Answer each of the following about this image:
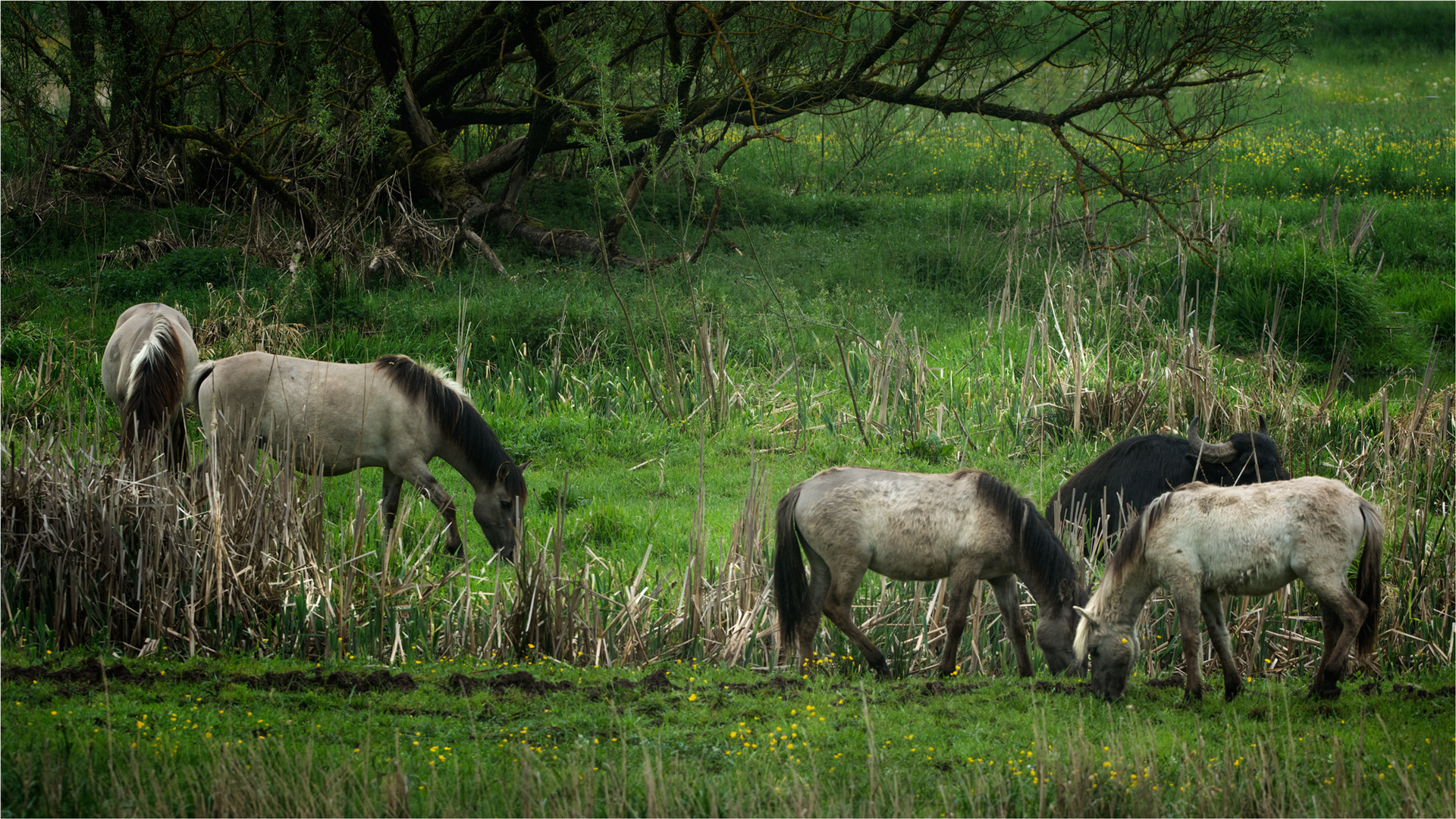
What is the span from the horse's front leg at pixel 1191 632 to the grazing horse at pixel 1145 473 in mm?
2135

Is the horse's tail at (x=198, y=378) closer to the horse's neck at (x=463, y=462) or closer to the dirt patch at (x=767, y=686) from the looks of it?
the horse's neck at (x=463, y=462)

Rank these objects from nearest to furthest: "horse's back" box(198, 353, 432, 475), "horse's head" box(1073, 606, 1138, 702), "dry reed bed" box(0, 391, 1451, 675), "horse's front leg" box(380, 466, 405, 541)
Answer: "horse's head" box(1073, 606, 1138, 702) < "dry reed bed" box(0, 391, 1451, 675) < "horse's back" box(198, 353, 432, 475) < "horse's front leg" box(380, 466, 405, 541)

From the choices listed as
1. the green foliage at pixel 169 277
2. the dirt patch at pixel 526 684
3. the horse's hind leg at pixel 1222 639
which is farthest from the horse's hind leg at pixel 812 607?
the green foliage at pixel 169 277

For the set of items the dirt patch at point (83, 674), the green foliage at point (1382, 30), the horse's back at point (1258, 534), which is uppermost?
the green foliage at point (1382, 30)

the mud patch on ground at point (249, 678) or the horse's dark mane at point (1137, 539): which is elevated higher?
the horse's dark mane at point (1137, 539)

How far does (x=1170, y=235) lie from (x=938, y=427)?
9.86 meters

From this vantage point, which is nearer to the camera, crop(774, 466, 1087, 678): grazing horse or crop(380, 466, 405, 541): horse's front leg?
crop(774, 466, 1087, 678): grazing horse

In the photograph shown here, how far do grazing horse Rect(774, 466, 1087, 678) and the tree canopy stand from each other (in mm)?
8376

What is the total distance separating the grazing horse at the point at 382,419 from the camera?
354 inches

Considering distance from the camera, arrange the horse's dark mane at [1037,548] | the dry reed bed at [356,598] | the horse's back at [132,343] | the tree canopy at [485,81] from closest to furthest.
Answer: the horse's dark mane at [1037,548] < the dry reed bed at [356,598] < the horse's back at [132,343] < the tree canopy at [485,81]

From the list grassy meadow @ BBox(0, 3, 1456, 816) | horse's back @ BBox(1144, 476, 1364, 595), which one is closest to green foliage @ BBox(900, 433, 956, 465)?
grassy meadow @ BBox(0, 3, 1456, 816)

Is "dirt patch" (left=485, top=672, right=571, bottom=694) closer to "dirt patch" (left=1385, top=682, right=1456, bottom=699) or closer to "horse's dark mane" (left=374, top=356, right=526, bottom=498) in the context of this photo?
"horse's dark mane" (left=374, top=356, right=526, bottom=498)

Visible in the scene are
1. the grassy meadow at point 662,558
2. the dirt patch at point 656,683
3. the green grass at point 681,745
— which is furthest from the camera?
the dirt patch at point 656,683

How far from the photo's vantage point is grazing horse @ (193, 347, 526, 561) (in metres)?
9.00
